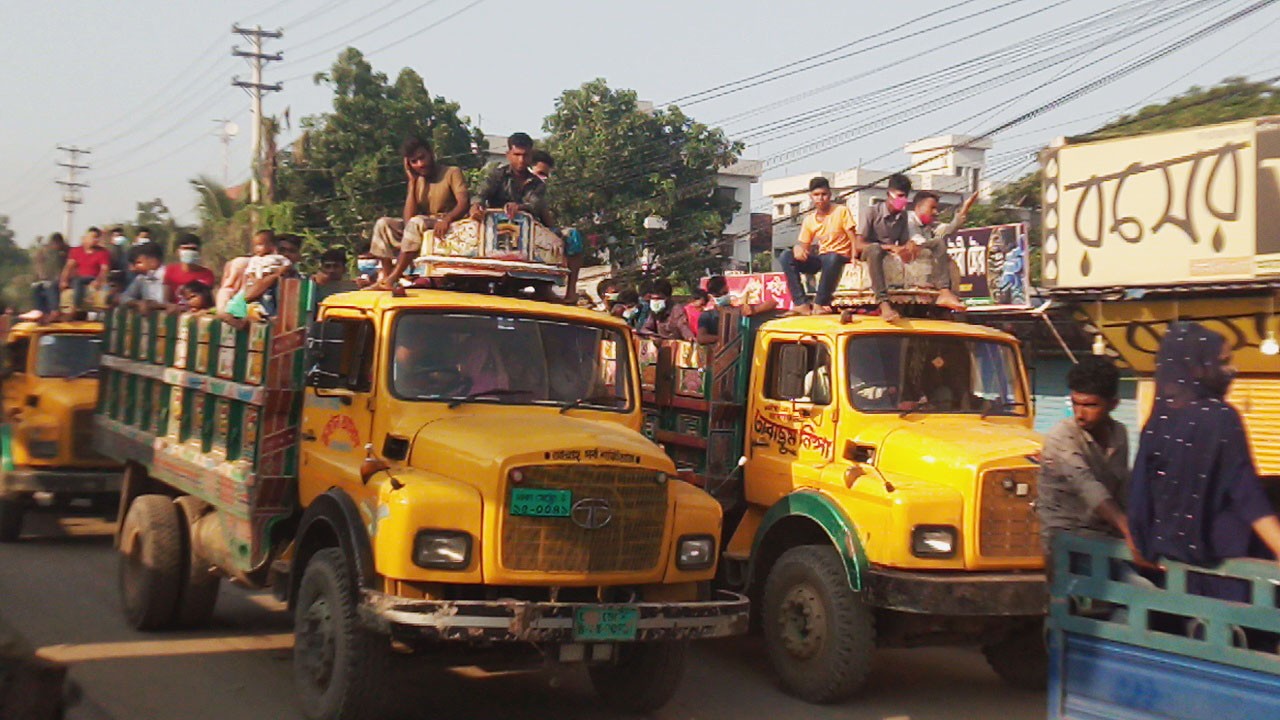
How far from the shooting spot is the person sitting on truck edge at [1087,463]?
205 inches

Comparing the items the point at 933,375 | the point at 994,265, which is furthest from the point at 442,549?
the point at 994,265

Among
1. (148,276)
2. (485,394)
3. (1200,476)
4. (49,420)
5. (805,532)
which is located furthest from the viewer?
(148,276)

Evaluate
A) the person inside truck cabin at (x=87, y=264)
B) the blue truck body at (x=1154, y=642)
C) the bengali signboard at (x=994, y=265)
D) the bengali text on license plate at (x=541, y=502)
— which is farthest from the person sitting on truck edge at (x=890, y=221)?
the bengali signboard at (x=994, y=265)

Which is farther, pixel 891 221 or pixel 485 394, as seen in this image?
pixel 891 221

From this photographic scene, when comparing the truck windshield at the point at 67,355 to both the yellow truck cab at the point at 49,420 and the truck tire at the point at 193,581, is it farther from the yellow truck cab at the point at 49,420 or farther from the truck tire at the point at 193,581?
the truck tire at the point at 193,581

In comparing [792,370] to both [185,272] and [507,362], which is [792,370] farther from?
[185,272]

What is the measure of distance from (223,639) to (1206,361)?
6.46 m

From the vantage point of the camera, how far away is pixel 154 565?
27.4 feet

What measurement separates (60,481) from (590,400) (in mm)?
6763

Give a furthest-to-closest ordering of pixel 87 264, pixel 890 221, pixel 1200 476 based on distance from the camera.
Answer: pixel 87 264 → pixel 890 221 → pixel 1200 476

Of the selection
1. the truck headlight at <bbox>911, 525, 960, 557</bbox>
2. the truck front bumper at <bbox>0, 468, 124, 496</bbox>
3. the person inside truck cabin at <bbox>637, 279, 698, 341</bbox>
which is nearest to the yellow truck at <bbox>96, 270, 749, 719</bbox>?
the truck headlight at <bbox>911, 525, 960, 557</bbox>

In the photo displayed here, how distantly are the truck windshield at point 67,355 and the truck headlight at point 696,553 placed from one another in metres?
7.84

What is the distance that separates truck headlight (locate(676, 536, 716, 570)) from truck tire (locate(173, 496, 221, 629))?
11.3 ft

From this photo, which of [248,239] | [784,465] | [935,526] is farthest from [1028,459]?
[248,239]
